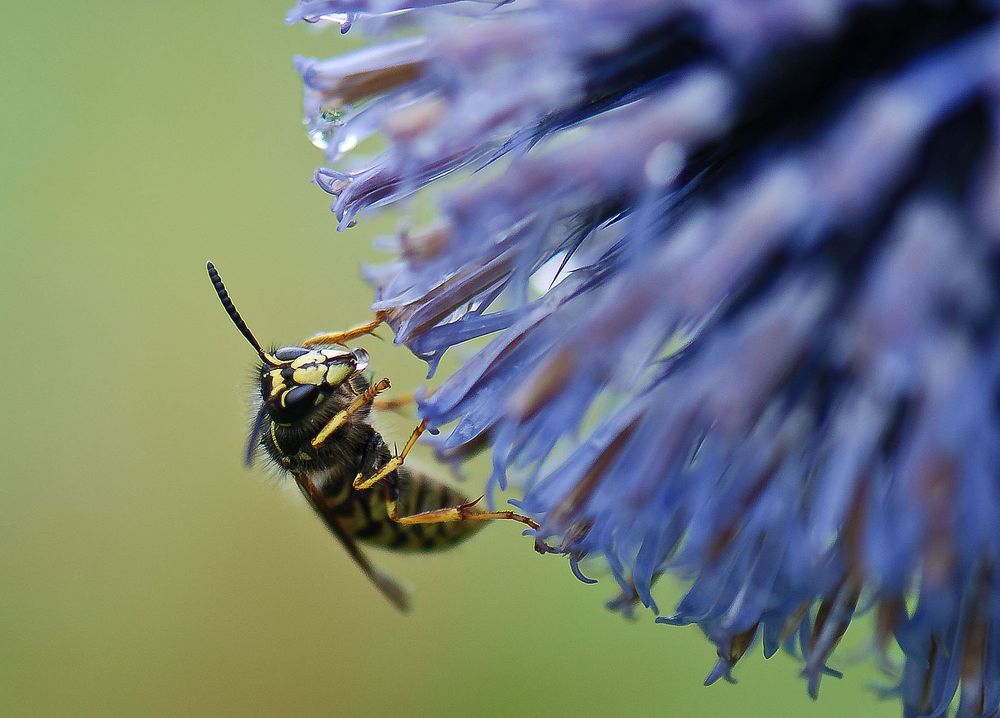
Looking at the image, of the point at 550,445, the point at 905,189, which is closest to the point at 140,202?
the point at 550,445

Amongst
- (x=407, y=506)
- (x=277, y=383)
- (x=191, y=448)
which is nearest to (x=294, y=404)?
(x=277, y=383)

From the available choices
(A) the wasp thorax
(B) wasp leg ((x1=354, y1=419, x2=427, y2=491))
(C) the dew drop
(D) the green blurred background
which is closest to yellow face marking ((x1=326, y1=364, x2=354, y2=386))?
(A) the wasp thorax

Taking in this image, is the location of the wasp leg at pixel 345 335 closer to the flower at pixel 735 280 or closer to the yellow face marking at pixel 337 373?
the yellow face marking at pixel 337 373

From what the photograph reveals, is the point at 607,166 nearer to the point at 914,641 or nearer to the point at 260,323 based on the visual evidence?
the point at 914,641

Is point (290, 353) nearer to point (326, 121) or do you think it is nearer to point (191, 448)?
point (326, 121)

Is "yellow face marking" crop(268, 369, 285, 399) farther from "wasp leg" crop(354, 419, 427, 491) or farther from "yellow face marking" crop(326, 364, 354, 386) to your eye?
"wasp leg" crop(354, 419, 427, 491)

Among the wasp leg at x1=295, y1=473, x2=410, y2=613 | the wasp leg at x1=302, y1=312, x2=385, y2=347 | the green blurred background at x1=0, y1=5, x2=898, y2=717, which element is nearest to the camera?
the wasp leg at x1=302, y1=312, x2=385, y2=347

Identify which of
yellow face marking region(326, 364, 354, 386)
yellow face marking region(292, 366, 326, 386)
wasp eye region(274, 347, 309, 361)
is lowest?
yellow face marking region(326, 364, 354, 386)
